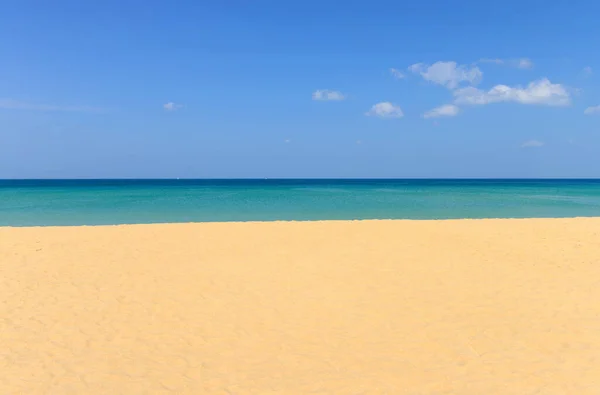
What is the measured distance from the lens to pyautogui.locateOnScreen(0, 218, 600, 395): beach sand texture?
486 cm

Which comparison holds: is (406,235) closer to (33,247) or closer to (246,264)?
(246,264)

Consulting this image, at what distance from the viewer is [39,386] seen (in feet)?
15.4

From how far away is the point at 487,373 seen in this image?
493cm

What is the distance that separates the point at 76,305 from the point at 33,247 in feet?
21.6

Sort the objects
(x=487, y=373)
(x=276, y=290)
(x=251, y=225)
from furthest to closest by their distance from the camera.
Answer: (x=251, y=225) < (x=276, y=290) < (x=487, y=373)

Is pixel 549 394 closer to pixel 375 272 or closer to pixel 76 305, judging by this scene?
pixel 375 272

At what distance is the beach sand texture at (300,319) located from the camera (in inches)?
191

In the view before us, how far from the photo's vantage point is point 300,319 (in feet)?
22.1

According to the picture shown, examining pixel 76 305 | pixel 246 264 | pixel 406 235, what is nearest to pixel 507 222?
pixel 406 235

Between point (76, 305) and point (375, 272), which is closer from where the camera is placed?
point (76, 305)

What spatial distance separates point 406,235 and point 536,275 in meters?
5.78

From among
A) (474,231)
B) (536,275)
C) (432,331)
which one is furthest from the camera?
(474,231)

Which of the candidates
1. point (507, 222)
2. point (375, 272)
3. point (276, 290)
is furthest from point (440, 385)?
point (507, 222)

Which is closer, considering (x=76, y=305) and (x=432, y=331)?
(x=432, y=331)
